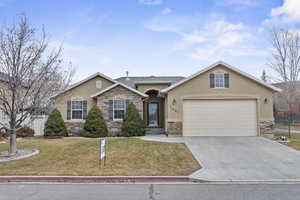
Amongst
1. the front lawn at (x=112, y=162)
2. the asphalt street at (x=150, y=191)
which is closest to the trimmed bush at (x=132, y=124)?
the front lawn at (x=112, y=162)

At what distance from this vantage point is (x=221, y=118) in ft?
48.1

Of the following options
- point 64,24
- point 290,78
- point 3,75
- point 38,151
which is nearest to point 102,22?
point 64,24

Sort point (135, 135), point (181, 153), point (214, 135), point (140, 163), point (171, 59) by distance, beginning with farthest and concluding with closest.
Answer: point (171, 59) → point (135, 135) → point (214, 135) → point (181, 153) → point (140, 163)

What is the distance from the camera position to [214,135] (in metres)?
14.6

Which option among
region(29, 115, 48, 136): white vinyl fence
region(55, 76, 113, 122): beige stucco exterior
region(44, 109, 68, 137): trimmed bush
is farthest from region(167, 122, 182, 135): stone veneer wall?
region(29, 115, 48, 136): white vinyl fence

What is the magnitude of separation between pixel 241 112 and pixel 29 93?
494 inches

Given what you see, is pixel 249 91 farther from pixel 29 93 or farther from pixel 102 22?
pixel 29 93

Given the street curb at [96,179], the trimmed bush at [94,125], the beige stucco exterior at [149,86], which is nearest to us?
the street curb at [96,179]

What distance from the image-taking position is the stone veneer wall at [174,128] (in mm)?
14734

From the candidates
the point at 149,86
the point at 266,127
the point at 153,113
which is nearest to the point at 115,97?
the point at 149,86

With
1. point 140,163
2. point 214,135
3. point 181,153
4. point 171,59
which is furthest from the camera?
point 171,59

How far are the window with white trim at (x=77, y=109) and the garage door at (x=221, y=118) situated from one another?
26.8ft

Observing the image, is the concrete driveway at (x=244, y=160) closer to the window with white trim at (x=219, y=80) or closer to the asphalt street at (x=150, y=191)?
the asphalt street at (x=150, y=191)

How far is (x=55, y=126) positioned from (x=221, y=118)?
11.6m
